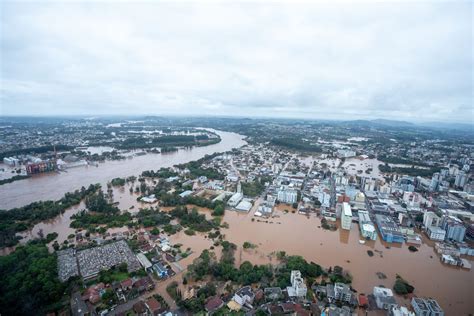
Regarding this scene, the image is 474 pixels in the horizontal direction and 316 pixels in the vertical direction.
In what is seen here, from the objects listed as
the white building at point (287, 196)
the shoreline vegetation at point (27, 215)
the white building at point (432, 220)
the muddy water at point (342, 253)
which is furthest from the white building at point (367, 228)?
the shoreline vegetation at point (27, 215)

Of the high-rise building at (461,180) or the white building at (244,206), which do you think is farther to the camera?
the high-rise building at (461,180)

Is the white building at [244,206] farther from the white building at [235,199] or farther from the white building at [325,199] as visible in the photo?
the white building at [325,199]

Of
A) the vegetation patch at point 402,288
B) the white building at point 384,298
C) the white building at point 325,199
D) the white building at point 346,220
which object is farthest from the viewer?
the white building at point 325,199

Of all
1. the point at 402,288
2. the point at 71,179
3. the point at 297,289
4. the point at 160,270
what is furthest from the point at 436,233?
the point at 71,179

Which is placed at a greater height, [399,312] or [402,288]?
[399,312]

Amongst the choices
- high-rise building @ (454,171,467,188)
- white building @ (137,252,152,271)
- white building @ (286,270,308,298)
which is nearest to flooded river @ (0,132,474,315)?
white building @ (137,252,152,271)

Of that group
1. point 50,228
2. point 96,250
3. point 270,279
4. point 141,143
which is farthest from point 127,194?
point 141,143

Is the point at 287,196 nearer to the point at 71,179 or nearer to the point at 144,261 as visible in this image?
the point at 144,261

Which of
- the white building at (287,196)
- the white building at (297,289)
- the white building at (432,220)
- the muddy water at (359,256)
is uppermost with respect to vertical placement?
the white building at (287,196)

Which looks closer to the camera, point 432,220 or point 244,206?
point 432,220
